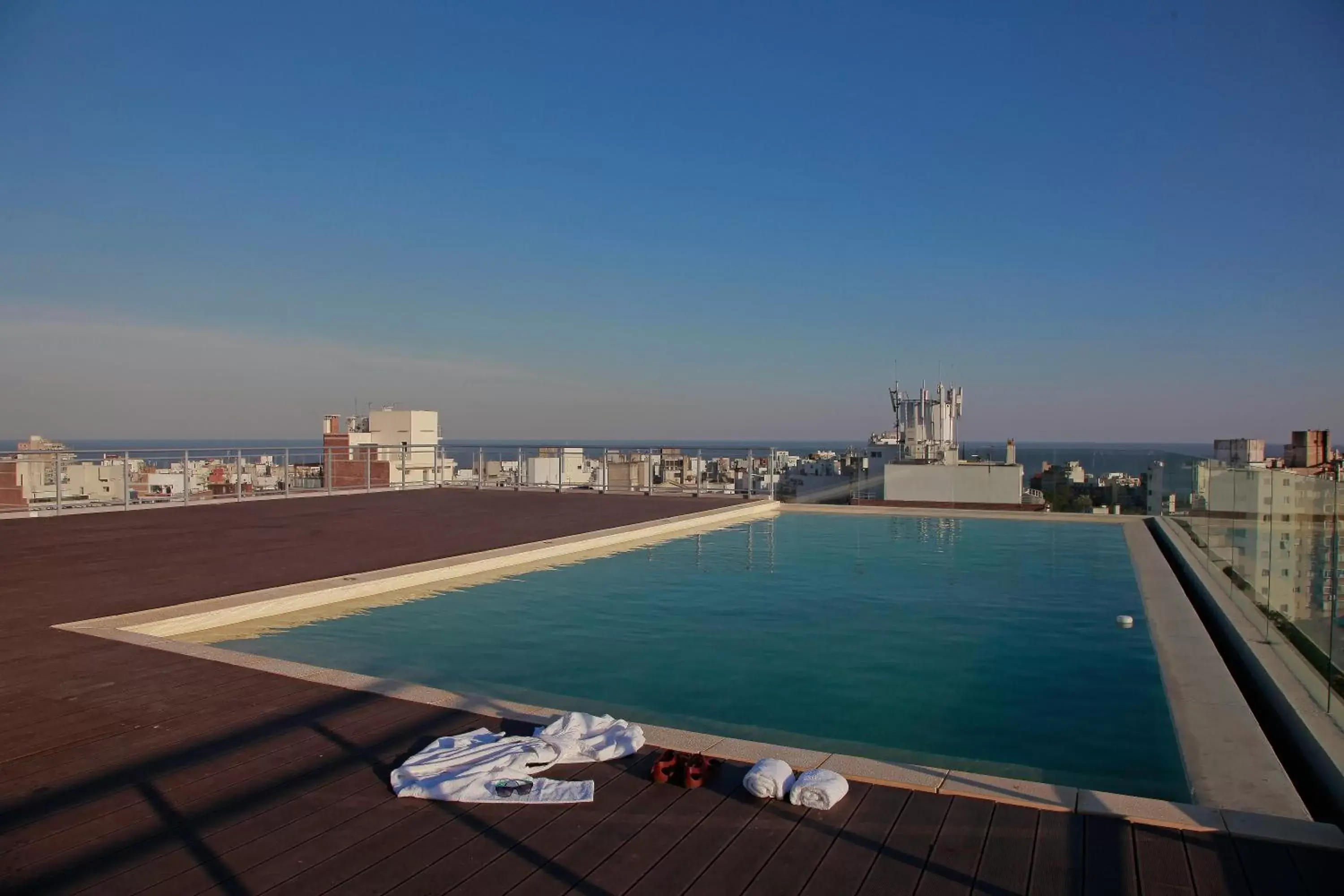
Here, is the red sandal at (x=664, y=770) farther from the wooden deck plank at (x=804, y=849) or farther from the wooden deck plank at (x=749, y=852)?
the wooden deck plank at (x=804, y=849)

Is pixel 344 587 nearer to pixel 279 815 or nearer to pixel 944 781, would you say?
pixel 279 815

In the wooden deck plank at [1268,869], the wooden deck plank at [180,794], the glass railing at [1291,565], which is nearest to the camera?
the wooden deck plank at [1268,869]

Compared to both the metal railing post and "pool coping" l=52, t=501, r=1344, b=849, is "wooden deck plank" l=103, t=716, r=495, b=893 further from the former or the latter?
the metal railing post

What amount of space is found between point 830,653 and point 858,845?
309 centimetres

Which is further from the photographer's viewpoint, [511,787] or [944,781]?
[944,781]

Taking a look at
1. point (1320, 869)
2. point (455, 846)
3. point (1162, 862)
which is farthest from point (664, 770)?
point (1320, 869)

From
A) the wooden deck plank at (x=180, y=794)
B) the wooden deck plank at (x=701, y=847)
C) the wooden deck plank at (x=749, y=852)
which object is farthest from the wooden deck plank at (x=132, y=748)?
the wooden deck plank at (x=749, y=852)

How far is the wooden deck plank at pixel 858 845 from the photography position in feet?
6.52

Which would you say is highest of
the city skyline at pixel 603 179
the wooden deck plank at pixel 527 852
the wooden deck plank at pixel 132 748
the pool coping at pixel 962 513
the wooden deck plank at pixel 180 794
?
the city skyline at pixel 603 179

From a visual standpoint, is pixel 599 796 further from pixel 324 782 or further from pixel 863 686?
pixel 863 686

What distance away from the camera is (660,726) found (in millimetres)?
3689

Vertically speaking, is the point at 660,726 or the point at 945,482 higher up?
the point at 945,482

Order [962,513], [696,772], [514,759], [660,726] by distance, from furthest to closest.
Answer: [962,513] → [660,726] → [514,759] → [696,772]

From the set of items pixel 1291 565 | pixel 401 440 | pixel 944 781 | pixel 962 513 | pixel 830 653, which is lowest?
pixel 830 653
